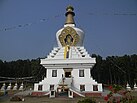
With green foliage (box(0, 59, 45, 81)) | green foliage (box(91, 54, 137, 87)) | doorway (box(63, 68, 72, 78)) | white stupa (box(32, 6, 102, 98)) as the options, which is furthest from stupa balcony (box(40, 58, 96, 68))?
green foliage (box(0, 59, 45, 81))

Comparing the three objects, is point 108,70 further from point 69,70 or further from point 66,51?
point 69,70

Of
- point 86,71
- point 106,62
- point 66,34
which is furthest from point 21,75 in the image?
point 86,71

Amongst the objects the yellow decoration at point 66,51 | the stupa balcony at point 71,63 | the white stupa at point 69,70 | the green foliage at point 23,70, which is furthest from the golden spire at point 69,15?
the green foliage at point 23,70

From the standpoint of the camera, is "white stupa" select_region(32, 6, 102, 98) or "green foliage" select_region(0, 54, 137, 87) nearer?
"white stupa" select_region(32, 6, 102, 98)

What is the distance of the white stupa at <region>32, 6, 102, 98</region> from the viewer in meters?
13.2

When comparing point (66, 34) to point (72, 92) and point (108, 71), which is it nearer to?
point (72, 92)

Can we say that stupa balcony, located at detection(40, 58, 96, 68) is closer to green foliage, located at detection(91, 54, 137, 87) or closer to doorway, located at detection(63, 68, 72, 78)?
doorway, located at detection(63, 68, 72, 78)

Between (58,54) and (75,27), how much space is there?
11.5 ft

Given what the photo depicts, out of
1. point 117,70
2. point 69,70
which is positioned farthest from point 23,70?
point 69,70

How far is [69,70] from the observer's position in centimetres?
1457

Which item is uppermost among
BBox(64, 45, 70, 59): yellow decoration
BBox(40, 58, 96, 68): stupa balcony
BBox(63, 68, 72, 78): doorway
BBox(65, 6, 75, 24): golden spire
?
BBox(65, 6, 75, 24): golden spire

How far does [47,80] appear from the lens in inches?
573

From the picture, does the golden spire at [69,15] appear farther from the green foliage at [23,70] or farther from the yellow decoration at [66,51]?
the green foliage at [23,70]

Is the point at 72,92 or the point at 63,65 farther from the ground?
the point at 63,65
